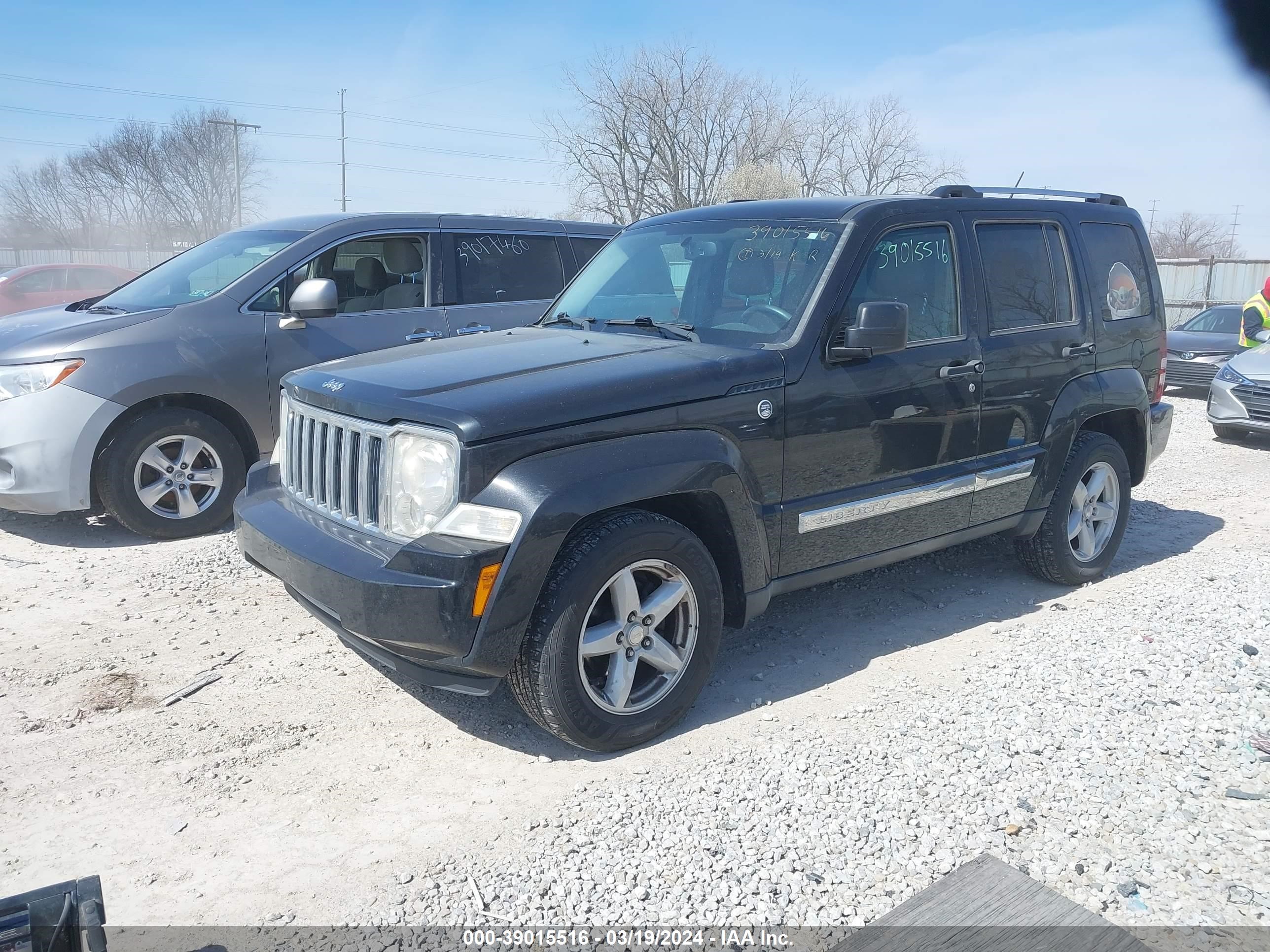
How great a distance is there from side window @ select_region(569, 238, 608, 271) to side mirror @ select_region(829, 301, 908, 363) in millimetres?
3793

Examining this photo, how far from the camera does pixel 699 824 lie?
3064mm

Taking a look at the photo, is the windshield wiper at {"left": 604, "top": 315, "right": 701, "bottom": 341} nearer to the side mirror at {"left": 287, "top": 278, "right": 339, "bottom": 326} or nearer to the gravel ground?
the gravel ground

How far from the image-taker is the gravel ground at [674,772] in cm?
279

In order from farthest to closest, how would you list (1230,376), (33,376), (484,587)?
(1230,376) < (33,376) < (484,587)

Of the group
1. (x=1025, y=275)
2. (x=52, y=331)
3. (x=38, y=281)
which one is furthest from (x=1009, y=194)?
(x=38, y=281)

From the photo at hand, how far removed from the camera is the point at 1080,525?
5441mm

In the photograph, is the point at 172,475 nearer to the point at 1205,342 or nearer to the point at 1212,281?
the point at 1205,342

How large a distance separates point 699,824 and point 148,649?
9.17ft

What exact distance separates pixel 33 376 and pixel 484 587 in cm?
403

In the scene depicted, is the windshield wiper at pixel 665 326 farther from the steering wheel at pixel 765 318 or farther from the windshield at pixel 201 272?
the windshield at pixel 201 272

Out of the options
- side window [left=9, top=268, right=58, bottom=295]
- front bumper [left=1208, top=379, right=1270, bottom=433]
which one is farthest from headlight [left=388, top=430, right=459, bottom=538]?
side window [left=9, top=268, right=58, bottom=295]

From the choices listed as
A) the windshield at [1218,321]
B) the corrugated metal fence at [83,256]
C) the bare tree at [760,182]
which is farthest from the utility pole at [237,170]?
the windshield at [1218,321]

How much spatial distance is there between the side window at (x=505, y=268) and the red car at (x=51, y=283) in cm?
1144

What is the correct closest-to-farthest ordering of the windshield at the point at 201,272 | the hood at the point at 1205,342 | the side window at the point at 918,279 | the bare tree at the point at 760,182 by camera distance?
the side window at the point at 918,279
the windshield at the point at 201,272
the hood at the point at 1205,342
the bare tree at the point at 760,182
